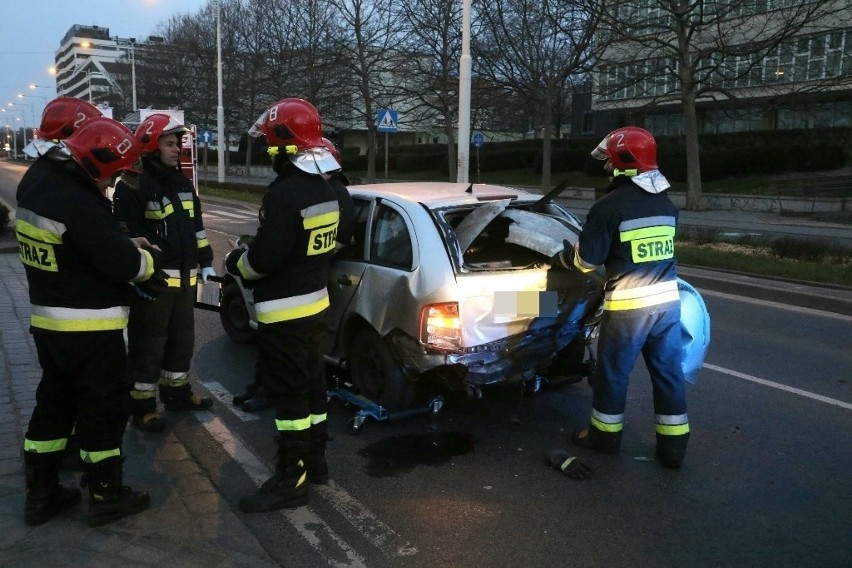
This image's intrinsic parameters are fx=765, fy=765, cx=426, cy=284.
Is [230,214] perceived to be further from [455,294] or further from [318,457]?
[318,457]

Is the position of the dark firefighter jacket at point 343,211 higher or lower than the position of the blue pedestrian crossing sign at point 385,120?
lower

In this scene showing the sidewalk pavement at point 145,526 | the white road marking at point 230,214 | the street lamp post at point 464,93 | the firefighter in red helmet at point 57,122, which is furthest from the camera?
the white road marking at point 230,214

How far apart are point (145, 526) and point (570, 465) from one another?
231 cm

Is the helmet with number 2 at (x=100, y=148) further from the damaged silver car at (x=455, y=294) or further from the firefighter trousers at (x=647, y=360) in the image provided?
the firefighter trousers at (x=647, y=360)

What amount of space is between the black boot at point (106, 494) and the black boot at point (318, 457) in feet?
3.07

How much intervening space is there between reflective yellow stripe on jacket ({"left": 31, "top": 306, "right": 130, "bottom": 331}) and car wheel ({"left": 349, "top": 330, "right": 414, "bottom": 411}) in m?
1.92

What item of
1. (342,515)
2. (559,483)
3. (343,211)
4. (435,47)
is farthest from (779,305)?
(435,47)

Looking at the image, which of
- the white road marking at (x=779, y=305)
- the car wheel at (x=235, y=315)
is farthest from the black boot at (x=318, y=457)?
the white road marking at (x=779, y=305)

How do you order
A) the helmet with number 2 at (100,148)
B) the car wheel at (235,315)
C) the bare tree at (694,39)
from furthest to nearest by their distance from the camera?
1. the bare tree at (694,39)
2. the car wheel at (235,315)
3. the helmet with number 2 at (100,148)

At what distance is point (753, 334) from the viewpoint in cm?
796

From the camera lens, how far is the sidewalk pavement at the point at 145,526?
133 inches

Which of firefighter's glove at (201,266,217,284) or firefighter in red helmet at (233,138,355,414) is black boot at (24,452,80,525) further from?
firefighter's glove at (201,266,217,284)

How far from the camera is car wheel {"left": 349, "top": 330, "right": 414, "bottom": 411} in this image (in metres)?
5.05

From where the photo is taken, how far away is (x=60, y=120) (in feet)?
12.9
